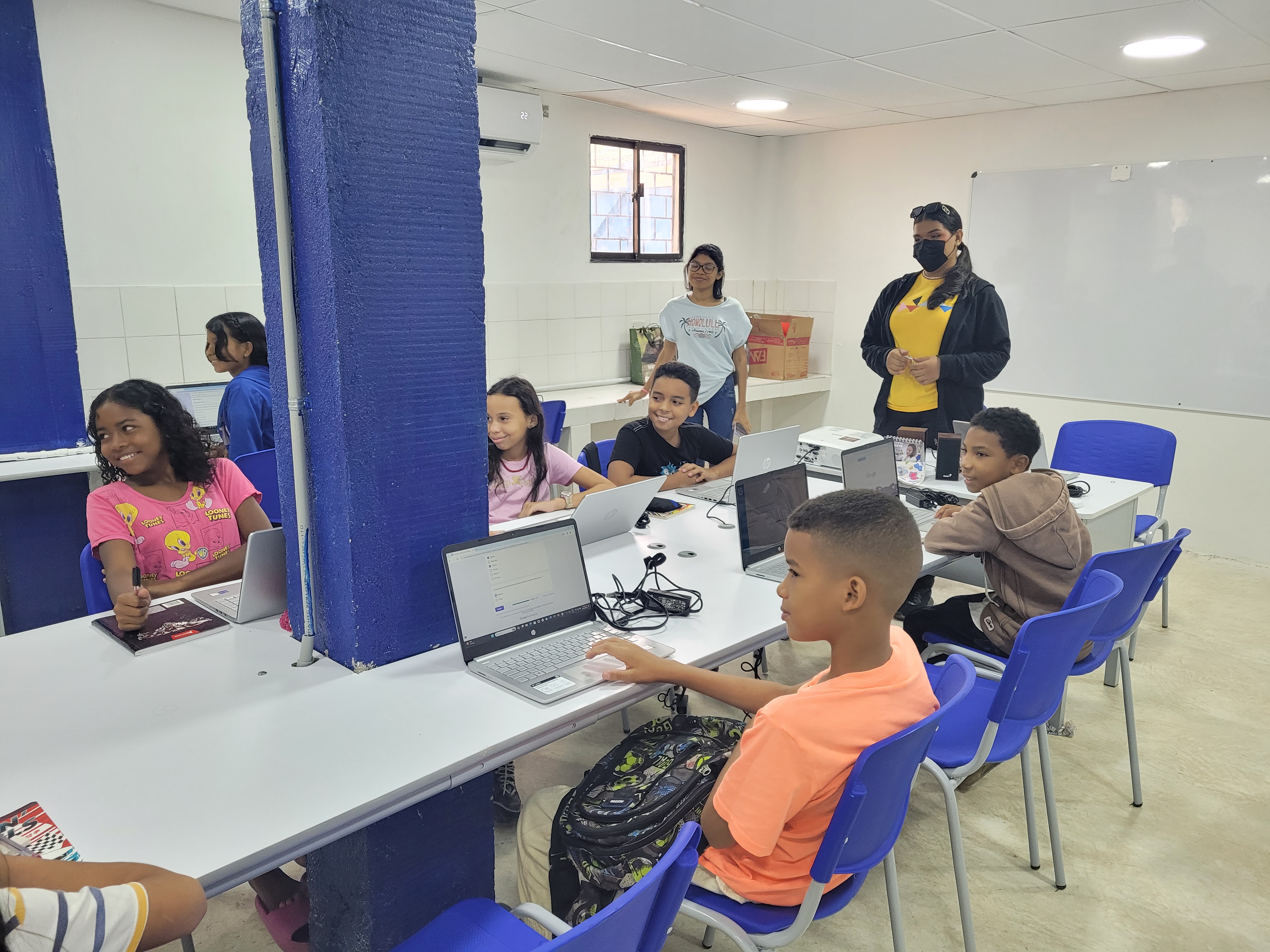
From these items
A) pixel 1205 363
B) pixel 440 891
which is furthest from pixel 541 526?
pixel 1205 363

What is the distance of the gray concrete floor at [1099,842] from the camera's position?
205 centimetres

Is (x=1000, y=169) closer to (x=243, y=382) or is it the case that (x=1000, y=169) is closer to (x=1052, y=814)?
(x=1052, y=814)

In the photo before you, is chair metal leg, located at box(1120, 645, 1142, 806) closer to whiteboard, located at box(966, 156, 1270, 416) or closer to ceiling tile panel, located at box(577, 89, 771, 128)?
whiteboard, located at box(966, 156, 1270, 416)

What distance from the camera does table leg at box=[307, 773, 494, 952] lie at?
5.35 feet

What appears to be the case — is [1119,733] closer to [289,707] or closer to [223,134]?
[289,707]

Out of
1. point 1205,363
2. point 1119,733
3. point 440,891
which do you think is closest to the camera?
point 440,891

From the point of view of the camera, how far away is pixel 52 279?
11.5 ft

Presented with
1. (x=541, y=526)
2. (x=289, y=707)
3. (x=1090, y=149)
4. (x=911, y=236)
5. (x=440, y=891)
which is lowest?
(x=440, y=891)

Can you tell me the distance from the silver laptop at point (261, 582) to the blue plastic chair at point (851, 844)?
115cm

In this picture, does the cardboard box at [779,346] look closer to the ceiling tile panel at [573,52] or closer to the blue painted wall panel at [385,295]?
the ceiling tile panel at [573,52]

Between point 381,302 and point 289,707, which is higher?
point 381,302

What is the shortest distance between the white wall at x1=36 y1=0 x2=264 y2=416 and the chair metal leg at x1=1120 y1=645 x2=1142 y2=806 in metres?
3.82

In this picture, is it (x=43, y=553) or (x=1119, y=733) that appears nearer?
(x=1119, y=733)

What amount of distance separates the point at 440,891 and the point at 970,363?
120 inches
